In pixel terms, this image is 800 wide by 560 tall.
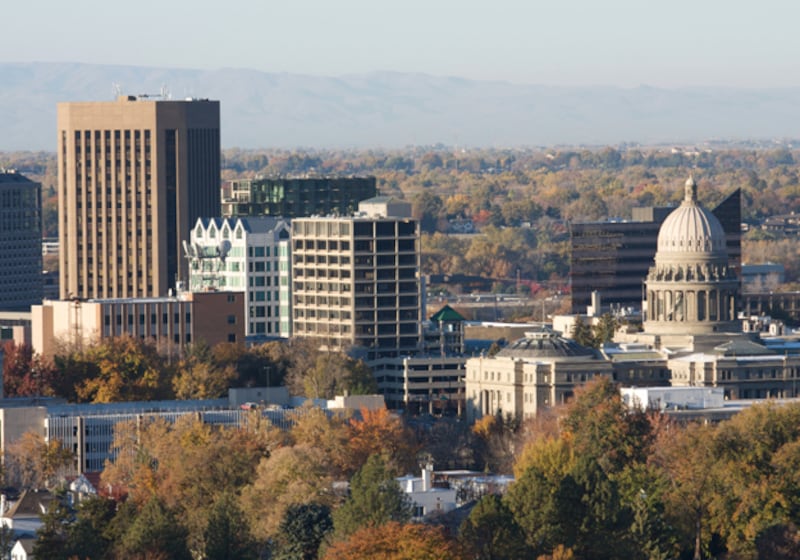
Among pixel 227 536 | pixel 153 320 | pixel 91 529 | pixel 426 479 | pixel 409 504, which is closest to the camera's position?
pixel 91 529

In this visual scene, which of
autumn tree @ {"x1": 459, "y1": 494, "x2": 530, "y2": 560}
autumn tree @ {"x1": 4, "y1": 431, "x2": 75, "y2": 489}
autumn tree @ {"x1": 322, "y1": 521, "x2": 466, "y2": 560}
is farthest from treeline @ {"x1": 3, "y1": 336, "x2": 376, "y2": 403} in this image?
autumn tree @ {"x1": 322, "y1": 521, "x2": 466, "y2": 560}

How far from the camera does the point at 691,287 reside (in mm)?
197250

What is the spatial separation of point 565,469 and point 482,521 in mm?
18065

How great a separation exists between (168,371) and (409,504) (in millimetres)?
52567

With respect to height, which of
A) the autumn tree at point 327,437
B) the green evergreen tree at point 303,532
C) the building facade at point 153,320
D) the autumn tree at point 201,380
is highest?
the building facade at point 153,320

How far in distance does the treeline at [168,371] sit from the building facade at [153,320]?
4054mm

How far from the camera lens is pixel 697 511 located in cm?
12900

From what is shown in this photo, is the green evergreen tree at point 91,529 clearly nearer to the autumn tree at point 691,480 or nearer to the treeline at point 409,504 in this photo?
the treeline at point 409,504

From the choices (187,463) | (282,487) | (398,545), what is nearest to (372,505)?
(398,545)

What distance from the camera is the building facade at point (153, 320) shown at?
635 ft

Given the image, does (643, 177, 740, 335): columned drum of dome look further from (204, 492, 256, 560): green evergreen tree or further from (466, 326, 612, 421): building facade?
(204, 492, 256, 560): green evergreen tree

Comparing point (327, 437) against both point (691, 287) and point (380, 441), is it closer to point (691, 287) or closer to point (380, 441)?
point (380, 441)

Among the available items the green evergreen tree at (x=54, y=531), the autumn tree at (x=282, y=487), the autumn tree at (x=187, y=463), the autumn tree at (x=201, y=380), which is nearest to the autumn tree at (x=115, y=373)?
the autumn tree at (x=201, y=380)

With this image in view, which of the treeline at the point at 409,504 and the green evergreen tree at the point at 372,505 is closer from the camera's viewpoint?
the treeline at the point at 409,504
